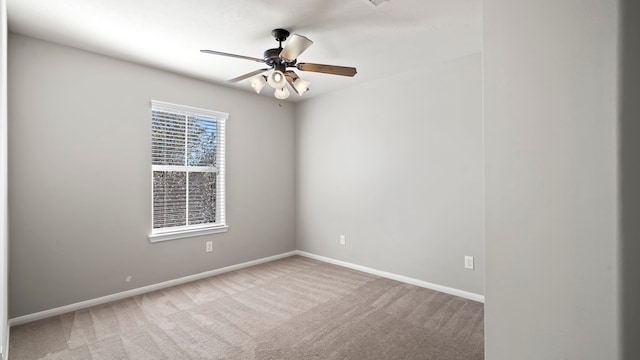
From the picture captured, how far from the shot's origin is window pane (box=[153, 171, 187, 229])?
3.51 metres

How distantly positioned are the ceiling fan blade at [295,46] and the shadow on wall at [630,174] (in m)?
1.70

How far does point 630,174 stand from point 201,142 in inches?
156

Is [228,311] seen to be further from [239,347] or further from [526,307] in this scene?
[526,307]

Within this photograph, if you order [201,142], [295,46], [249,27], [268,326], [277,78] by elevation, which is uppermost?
[249,27]

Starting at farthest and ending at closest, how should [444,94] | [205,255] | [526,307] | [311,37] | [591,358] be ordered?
[205,255]
[444,94]
[311,37]
[526,307]
[591,358]

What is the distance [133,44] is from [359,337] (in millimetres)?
3356

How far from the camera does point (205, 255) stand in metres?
3.87

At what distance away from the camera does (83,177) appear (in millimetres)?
2938

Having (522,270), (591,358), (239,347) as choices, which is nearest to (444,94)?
(522,270)

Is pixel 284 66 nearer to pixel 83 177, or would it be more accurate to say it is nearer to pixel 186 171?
pixel 186 171

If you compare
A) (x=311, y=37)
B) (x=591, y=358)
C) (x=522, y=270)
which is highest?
(x=311, y=37)

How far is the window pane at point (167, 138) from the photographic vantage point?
347 centimetres

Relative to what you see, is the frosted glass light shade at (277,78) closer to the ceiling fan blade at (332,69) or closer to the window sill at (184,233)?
the ceiling fan blade at (332,69)

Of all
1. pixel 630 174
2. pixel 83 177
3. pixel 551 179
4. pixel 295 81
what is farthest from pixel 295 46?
pixel 83 177
